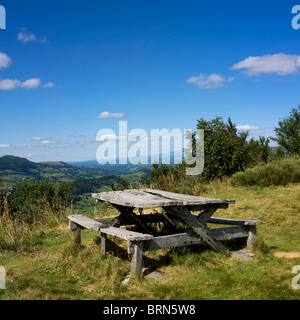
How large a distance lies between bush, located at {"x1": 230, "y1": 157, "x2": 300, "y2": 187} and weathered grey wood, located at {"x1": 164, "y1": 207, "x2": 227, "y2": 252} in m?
7.19

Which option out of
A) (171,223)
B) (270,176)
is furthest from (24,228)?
(270,176)

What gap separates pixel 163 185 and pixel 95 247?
6.88 m

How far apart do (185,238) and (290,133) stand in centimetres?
2284

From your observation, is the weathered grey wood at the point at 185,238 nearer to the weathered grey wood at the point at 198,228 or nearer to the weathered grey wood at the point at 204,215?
the weathered grey wood at the point at 198,228

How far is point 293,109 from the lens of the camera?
25375 millimetres

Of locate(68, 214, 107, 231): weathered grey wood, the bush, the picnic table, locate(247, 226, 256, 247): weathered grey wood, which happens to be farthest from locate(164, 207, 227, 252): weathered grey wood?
the bush

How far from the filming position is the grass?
3.83 metres

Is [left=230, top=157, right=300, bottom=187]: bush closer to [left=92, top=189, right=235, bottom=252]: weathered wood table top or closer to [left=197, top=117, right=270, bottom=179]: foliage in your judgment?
[left=197, top=117, right=270, bottom=179]: foliage

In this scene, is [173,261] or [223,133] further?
[223,133]

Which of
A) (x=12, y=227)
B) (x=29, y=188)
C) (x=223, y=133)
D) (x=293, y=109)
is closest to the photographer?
(x=12, y=227)

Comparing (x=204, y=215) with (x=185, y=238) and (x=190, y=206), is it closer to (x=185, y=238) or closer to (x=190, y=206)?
(x=190, y=206)

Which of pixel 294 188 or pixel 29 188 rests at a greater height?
pixel 294 188

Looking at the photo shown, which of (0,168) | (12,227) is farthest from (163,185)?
(0,168)
